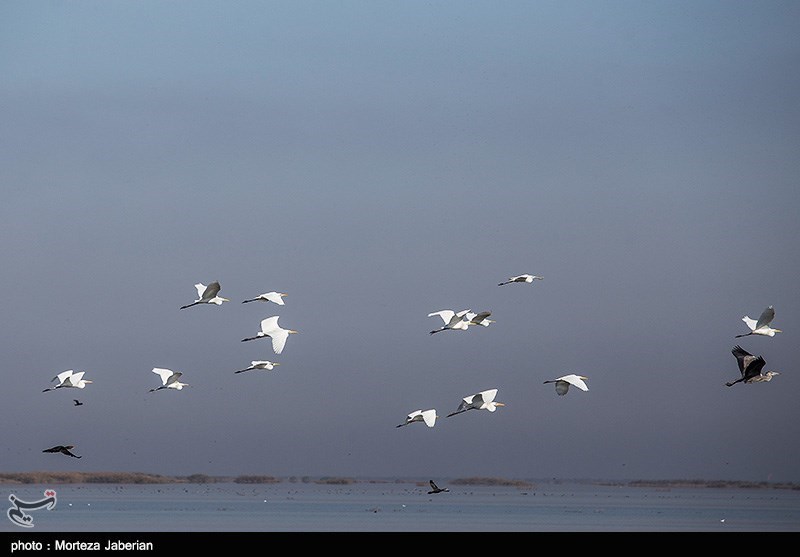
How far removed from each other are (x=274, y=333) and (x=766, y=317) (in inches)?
486

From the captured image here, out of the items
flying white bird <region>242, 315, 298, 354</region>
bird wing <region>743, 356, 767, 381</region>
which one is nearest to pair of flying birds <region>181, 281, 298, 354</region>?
flying white bird <region>242, 315, 298, 354</region>

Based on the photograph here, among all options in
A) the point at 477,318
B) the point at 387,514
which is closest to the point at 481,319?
the point at 477,318

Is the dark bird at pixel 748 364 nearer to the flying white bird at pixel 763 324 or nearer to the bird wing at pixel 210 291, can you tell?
the flying white bird at pixel 763 324

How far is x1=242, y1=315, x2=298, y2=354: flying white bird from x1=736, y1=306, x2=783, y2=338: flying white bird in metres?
11.5

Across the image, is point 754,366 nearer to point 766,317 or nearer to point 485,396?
point 766,317

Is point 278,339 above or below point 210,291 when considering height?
below

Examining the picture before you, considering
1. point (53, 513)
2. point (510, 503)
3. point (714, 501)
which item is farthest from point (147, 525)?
point (714, 501)

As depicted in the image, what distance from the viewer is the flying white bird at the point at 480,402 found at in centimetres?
3619

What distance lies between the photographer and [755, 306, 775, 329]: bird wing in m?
32.5

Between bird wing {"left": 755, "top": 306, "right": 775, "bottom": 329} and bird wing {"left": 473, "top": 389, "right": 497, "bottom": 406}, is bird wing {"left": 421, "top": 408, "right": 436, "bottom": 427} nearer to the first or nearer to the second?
bird wing {"left": 473, "top": 389, "right": 497, "bottom": 406}

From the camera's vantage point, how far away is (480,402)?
36.6 metres
